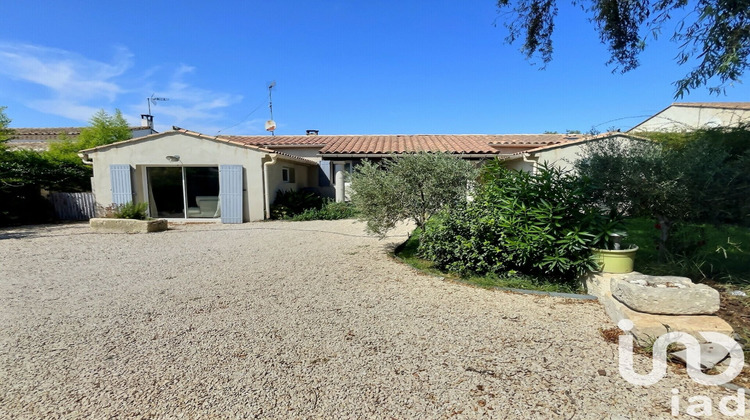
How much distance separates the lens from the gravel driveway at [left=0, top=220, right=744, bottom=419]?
2.35 meters

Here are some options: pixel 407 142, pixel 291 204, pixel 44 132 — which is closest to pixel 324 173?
pixel 291 204

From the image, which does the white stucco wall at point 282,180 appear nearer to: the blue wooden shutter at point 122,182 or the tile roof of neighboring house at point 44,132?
the blue wooden shutter at point 122,182

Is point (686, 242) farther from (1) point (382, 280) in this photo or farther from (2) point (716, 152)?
(1) point (382, 280)

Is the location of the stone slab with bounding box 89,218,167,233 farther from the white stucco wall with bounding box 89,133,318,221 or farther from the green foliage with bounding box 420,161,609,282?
the green foliage with bounding box 420,161,609,282

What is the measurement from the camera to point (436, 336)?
3.36 meters

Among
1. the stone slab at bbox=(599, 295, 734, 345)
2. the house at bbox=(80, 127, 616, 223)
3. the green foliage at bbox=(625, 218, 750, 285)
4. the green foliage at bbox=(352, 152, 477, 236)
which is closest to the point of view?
the stone slab at bbox=(599, 295, 734, 345)

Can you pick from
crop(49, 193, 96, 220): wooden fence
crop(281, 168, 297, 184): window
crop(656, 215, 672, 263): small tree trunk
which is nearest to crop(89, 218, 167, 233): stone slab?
crop(49, 193, 96, 220): wooden fence

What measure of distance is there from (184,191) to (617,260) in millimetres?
13352

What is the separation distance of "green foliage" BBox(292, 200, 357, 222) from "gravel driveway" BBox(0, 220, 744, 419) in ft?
22.4

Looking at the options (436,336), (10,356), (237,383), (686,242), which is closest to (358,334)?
(436,336)

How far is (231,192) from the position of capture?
40.6ft

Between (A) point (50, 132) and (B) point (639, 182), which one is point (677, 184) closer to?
(B) point (639, 182)

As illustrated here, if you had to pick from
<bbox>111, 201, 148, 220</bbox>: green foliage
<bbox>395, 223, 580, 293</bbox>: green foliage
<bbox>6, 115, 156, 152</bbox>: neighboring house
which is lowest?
<bbox>395, 223, 580, 293</bbox>: green foliage

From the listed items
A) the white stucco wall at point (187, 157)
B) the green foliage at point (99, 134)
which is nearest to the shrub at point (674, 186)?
the white stucco wall at point (187, 157)
